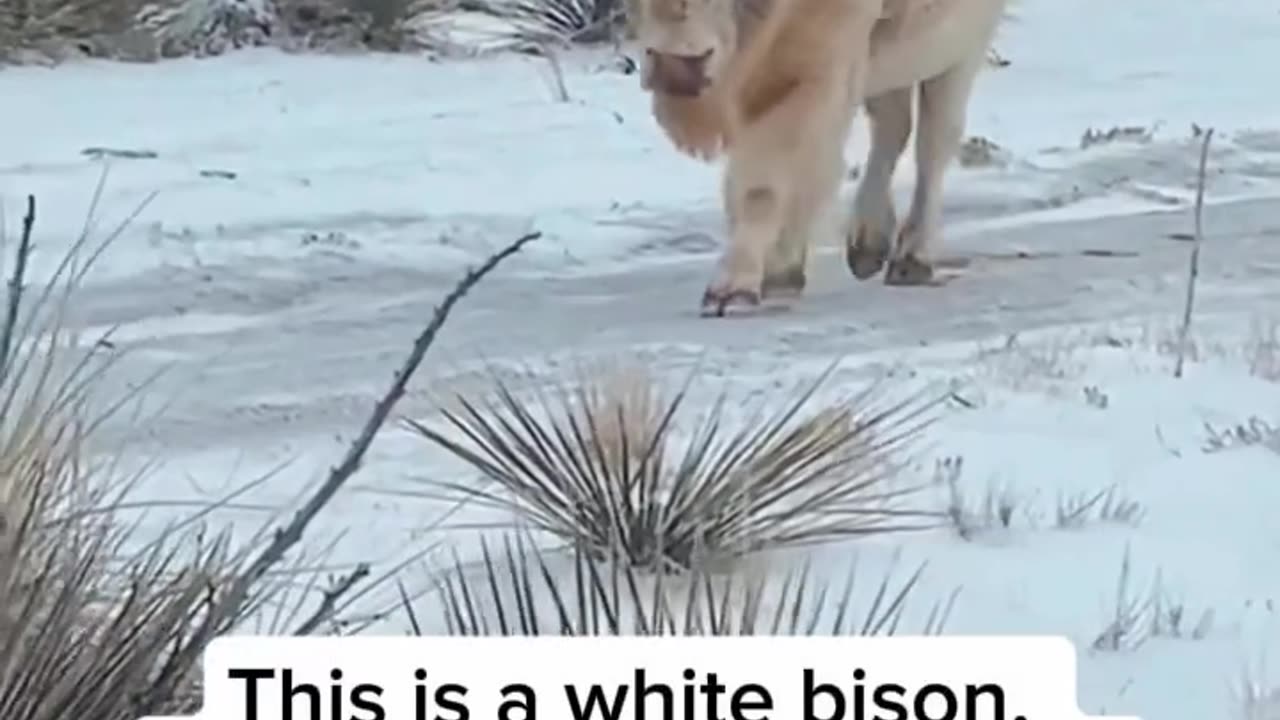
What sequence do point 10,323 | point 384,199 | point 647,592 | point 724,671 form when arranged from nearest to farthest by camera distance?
point 724,671, point 10,323, point 647,592, point 384,199

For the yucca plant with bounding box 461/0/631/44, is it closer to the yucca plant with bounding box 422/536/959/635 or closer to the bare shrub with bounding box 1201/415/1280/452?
the bare shrub with bounding box 1201/415/1280/452

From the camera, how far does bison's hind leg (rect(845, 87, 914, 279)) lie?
9.52 m

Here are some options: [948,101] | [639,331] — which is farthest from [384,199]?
[639,331]

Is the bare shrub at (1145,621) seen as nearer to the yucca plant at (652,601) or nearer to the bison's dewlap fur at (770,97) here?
the yucca plant at (652,601)

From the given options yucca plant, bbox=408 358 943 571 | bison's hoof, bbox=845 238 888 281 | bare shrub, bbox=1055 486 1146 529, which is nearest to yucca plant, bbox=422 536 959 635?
yucca plant, bbox=408 358 943 571

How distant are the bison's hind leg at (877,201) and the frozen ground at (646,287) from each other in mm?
186

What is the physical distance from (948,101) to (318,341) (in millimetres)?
2711

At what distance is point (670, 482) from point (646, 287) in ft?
13.3

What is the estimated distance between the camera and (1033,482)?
571cm

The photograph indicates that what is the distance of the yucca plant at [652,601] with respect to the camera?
4.00 m

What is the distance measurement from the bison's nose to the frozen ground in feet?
2.25

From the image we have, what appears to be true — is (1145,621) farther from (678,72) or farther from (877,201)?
(877,201)

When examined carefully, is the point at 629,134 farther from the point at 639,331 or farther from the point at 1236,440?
the point at 1236,440

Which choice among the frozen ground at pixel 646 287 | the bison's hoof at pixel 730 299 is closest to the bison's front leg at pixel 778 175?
the bison's hoof at pixel 730 299
